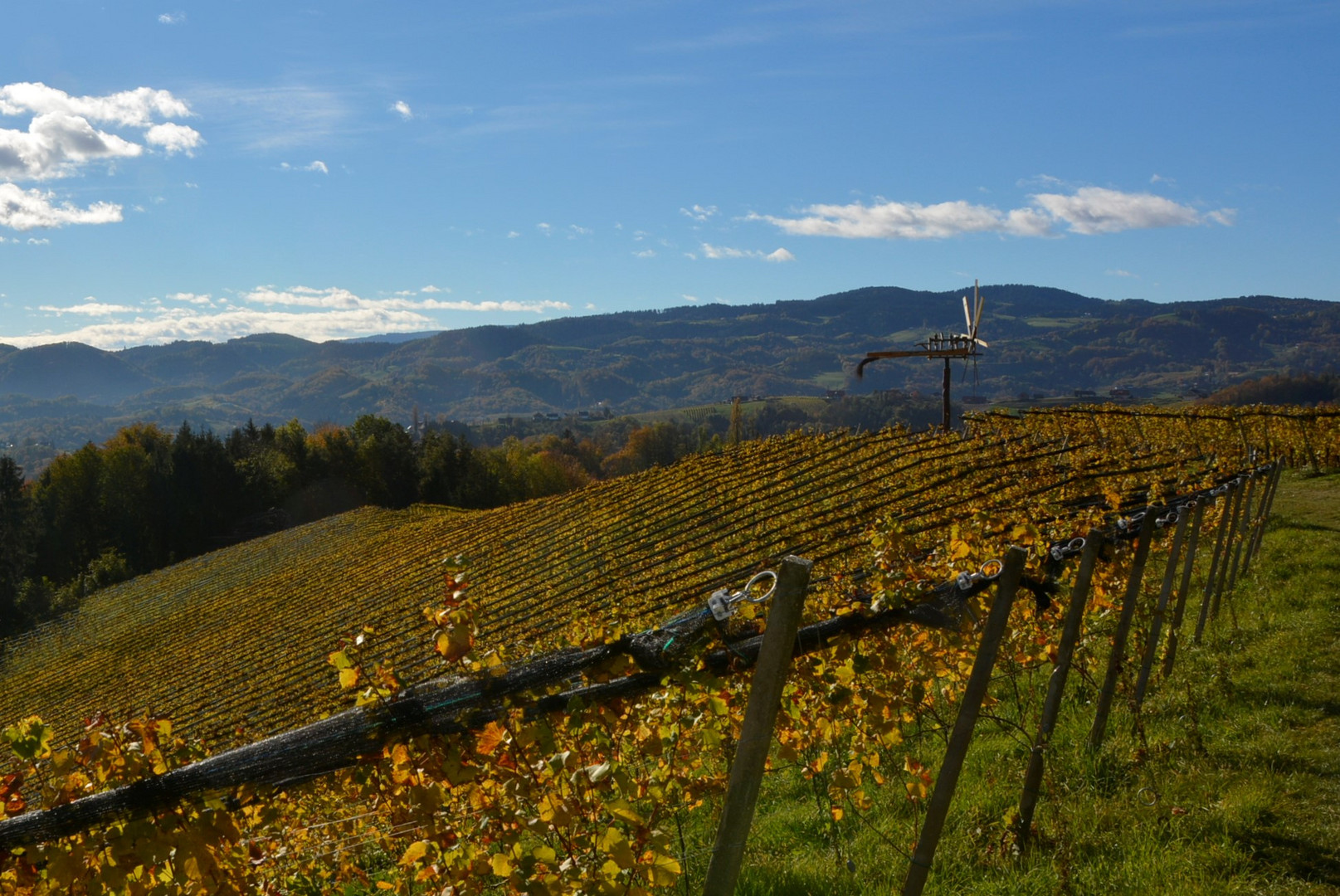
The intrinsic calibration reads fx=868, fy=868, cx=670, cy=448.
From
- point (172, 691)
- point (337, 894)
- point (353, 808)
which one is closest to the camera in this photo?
point (337, 894)

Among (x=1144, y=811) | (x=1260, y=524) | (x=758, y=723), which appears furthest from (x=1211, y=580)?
(x=758, y=723)

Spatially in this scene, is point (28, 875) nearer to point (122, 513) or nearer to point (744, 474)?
point (744, 474)

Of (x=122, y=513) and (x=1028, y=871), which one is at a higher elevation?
(x=1028, y=871)

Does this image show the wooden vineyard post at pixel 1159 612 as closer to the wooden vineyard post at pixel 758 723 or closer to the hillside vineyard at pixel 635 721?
the hillside vineyard at pixel 635 721

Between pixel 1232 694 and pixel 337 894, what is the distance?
548 centimetres

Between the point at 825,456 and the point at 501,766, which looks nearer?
the point at 501,766

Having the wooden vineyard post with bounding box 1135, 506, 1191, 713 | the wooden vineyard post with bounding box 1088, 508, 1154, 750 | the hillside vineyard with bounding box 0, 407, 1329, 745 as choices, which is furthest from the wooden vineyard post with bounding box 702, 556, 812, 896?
the wooden vineyard post with bounding box 1135, 506, 1191, 713

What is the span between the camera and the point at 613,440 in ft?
495

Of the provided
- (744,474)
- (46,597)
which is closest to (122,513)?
(46,597)

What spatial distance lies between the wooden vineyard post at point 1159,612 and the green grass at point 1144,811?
0.19 m

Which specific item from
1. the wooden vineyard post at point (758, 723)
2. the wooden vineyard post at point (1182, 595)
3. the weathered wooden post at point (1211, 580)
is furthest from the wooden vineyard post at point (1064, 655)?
the weathered wooden post at point (1211, 580)

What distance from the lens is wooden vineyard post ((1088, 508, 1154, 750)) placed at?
446cm

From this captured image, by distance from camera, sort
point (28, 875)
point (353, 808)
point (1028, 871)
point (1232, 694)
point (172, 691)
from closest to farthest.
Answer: point (28, 875) < point (1028, 871) < point (353, 808) < point (1232, 694) < point (172, 691)

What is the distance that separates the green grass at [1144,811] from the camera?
138 inches
